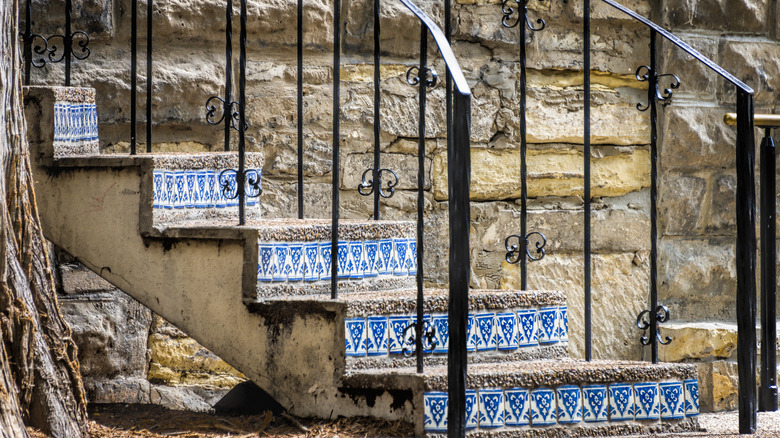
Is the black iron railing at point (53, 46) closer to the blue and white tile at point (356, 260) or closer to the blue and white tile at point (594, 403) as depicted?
the blue and white tile at point (356, 260)

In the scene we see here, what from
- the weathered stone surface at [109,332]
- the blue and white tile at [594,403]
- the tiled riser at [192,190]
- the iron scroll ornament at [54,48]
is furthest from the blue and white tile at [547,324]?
the iron scroll ornament at [54,48]

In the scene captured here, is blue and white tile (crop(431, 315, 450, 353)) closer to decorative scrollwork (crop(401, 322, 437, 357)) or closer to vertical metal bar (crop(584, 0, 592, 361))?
decorative scrollwork (crop(401, 322, 437, 357))

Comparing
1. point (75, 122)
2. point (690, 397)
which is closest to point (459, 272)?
point (690, 397)

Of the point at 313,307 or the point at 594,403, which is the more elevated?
the point at 313,307

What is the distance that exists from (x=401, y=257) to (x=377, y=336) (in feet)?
1.56

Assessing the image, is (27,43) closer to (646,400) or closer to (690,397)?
(646,400)

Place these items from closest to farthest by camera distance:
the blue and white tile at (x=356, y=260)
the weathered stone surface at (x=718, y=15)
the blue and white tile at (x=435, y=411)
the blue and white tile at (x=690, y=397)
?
the blue and white tile at (x=435, y=411) < the blue and white tile at (x=690, y=397) < the blue and white tile at (x=356, y=260) < the weathered stone surface at (x=718, y=15)

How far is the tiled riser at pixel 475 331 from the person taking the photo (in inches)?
92.0

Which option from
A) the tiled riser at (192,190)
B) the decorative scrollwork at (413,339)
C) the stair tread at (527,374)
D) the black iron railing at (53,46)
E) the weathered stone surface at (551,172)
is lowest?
the stair tread at (527,374)

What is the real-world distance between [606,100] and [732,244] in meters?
0.87

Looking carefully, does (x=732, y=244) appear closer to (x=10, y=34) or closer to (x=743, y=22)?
(x=743, y=22)

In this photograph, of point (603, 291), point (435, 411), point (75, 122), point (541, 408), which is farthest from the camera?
point (603, 291)

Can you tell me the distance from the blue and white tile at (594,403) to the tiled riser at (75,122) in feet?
5.97

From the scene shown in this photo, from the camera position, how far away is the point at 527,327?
256 cm
